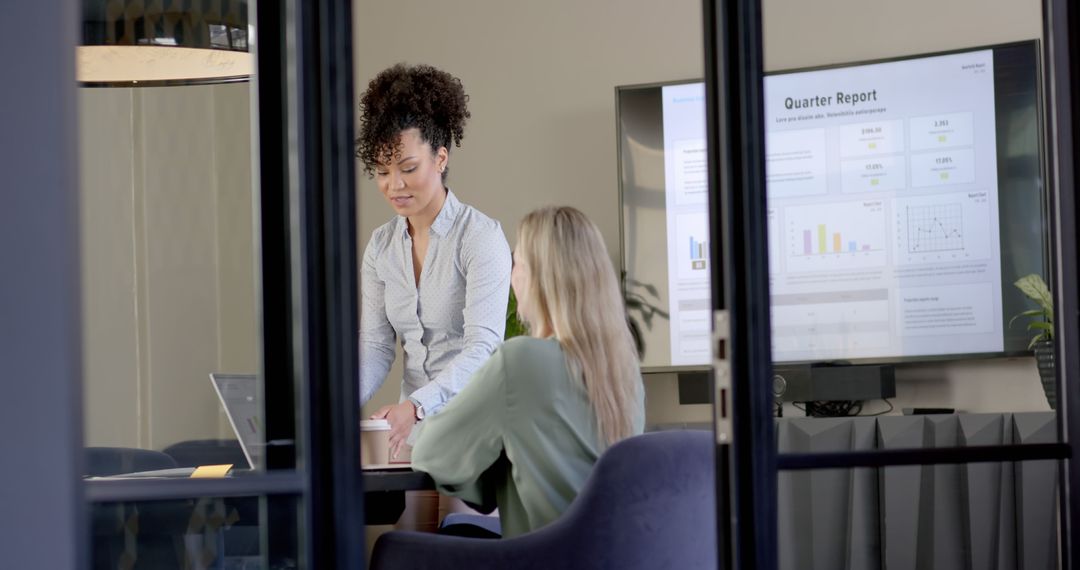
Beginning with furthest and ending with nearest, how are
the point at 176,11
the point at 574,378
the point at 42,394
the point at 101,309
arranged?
the point at 574,378 → the point at 176,11 → the point at 101,309 → the point at 42,394

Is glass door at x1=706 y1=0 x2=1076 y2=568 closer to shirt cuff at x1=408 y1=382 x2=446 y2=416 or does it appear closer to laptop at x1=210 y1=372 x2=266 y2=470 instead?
laptop at x1=210 y1=372 x2=266 y2=470

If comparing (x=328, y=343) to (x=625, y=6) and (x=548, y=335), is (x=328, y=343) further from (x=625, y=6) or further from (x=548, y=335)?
(x=625, y=6)

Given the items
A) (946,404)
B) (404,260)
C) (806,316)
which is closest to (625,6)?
(404,260)

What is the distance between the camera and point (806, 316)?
1.94 meters

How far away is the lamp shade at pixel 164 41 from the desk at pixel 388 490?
81 cm

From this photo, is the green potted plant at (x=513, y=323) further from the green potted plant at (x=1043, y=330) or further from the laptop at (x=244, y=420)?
the laptop at (x=244, y=420)

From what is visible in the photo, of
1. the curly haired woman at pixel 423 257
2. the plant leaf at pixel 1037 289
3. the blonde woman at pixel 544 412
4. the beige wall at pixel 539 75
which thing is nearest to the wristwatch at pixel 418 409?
the curly haired woman at pixel 423 257

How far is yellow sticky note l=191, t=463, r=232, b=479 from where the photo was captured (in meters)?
1.73

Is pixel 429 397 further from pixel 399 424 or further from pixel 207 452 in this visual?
pixel 207 452

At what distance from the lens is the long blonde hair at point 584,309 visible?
8.27 ft

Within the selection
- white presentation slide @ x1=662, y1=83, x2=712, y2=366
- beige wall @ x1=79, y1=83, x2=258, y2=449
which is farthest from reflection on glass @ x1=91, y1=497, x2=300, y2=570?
white presentation slide @ x1=662, y1=83, x2=712, y2=366

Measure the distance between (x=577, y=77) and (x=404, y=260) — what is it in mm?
2213

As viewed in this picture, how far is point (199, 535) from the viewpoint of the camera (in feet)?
5.68

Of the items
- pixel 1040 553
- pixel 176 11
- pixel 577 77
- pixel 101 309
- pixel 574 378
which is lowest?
pixel 1040 553
